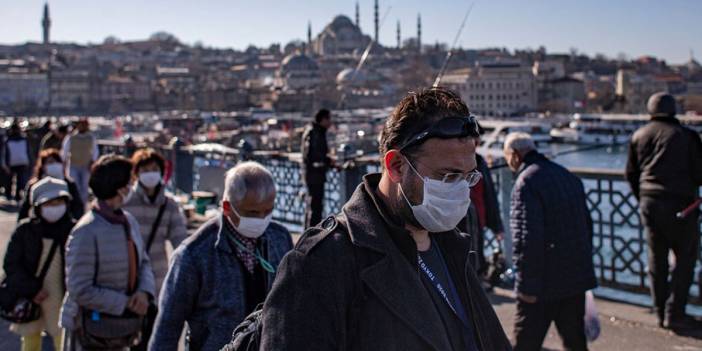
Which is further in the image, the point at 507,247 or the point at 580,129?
the point at 580,129

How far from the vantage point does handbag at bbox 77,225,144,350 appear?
2922mm

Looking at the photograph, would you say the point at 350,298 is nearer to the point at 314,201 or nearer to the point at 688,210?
the point at 688,210

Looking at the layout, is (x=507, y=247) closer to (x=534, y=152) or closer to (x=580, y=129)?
(x=534, y=152)

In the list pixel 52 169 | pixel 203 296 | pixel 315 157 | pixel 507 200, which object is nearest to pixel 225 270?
pixel 203 296

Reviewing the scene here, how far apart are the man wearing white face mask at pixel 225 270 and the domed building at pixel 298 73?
332 ft

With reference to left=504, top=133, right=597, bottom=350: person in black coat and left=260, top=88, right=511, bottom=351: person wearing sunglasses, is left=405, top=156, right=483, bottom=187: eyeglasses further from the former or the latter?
left=504, top=133, right=597, bottom=350: person in black coat

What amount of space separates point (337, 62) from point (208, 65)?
97.1 ft

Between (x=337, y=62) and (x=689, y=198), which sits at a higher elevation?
(x=337, y=62)

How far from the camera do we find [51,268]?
336 centimetres

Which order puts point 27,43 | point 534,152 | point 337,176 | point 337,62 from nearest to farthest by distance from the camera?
1. point 534,152
2. point 337,176
3. point 337,62
4. point 27,43

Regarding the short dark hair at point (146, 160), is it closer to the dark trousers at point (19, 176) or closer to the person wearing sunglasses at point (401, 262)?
the person wearing sunglasses at point (401, 262)

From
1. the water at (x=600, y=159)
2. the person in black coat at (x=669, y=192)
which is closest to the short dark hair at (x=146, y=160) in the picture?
the person in black coat at (x=669, y=192)

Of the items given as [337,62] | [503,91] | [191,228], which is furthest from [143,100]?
[191,228]

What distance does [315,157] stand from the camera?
244 inches
